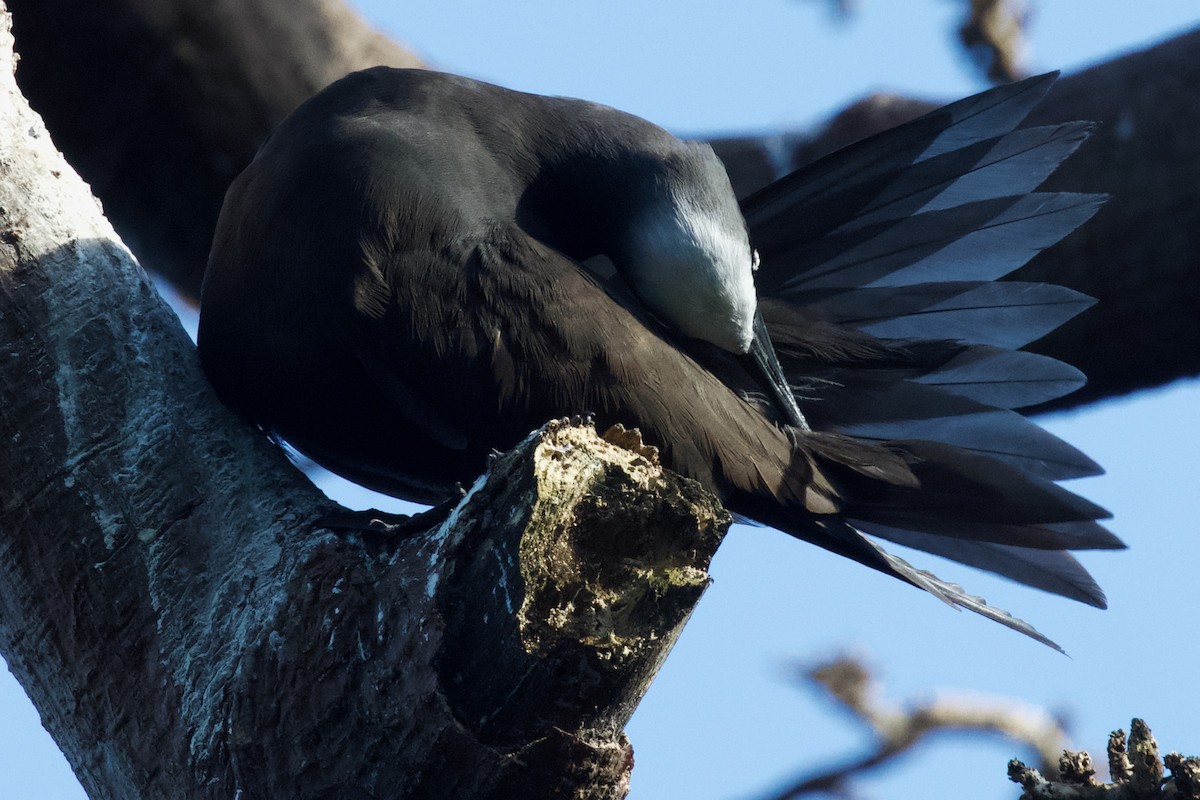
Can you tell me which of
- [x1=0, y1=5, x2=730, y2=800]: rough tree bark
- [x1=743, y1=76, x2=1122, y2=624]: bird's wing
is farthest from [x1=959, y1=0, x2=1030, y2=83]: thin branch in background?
[x1=0, y1=5, x2=730, y2=800]: rough tree bark

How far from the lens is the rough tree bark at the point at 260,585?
1320mm

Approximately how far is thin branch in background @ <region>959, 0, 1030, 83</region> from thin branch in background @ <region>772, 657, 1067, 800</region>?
1813mm

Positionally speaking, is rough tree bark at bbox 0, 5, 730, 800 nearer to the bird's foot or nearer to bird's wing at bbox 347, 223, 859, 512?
the bird's foot

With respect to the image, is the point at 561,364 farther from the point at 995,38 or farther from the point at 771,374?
the point at 995,38

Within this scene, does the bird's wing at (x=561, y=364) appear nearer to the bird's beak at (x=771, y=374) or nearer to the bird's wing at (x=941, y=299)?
the bird's beak at (x=771, y=374)

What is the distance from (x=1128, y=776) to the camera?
1.44 meters

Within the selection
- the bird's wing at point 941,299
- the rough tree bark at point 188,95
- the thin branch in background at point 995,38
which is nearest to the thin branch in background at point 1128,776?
the bird's wing at point 941,299

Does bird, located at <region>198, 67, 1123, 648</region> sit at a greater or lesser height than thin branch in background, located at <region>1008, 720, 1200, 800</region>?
greater

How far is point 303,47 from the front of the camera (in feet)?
11.5

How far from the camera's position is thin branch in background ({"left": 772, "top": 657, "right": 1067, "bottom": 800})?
3.74 metres

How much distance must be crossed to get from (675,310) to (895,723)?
2.26m

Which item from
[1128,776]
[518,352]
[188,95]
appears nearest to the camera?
[1128,776]

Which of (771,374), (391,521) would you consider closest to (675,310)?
(771,374)

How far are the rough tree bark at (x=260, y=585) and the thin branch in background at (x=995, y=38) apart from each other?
9.30ft
